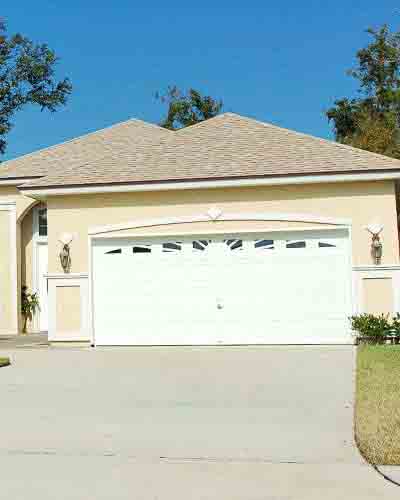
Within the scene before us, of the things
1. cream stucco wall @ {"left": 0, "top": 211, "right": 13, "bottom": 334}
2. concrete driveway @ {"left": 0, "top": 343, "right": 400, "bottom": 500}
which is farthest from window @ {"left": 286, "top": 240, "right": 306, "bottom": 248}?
cream stucco wall @ {"left": 0, "top": 211, "right": 13, "bottom": 334}

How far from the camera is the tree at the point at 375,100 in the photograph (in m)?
31.8

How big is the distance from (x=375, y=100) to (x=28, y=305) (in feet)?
77.7

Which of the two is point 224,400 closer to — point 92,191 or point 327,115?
point 92,191

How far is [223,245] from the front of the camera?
55.0ft

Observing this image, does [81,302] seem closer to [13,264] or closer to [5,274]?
[13,264]

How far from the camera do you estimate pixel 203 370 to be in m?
12.2

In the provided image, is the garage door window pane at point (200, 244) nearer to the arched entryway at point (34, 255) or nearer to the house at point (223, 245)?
the house at point (223, 245)

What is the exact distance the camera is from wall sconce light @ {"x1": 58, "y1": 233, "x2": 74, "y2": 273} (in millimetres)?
17234

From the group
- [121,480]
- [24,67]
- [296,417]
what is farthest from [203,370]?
[24,67]

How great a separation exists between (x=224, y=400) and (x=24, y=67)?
10898 mm

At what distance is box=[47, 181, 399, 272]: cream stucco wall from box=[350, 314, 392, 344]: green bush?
4.32 ft

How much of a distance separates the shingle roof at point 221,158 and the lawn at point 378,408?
5055mm

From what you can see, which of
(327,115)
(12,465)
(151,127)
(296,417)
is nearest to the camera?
(12,465)

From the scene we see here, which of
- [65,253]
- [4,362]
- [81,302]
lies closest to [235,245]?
[81,302]
